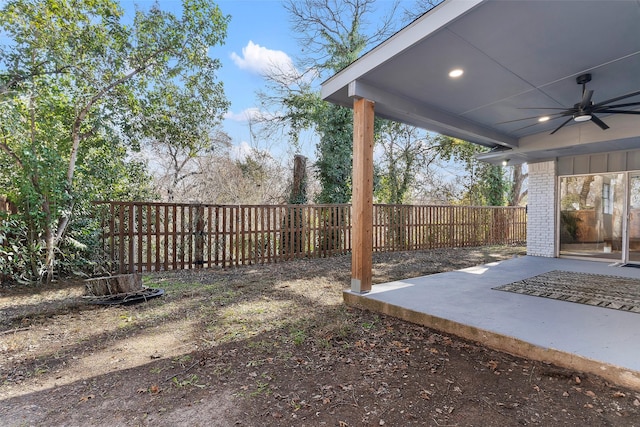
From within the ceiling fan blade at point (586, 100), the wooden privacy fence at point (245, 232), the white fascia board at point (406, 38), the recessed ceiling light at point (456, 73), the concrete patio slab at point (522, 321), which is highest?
the white fascia board at point (406, 38)

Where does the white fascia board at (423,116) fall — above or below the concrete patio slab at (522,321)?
above

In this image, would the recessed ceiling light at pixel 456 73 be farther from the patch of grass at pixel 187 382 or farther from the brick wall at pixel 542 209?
the brick wall at pixel 542 209

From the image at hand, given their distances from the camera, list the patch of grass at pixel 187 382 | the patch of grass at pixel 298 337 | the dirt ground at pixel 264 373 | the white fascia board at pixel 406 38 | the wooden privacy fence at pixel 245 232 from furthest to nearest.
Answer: the wooden privacy fence at pixel 245 232 < the patch of grass at pixel 298 337 < the white fascia board at pixel 406 38 < the patch of grass at pixel 187 382 < the dirt ground at pixel 264 373

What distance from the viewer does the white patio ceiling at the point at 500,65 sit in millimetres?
2699

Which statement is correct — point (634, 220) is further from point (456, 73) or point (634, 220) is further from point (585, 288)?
point (456, 73)

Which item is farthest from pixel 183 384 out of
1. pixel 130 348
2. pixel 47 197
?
pixel 47 197

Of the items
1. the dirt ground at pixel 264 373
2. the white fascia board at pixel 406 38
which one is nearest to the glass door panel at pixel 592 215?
the dirt ground at pixel 264 373

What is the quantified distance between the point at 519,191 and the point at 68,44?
1716cm

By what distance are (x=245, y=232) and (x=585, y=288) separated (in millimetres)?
5933

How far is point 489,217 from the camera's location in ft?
36.0

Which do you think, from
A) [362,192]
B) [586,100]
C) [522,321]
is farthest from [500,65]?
[522,321]

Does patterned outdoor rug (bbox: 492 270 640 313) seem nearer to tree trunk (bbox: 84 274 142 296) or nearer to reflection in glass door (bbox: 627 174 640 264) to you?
reflection in glass door (bbox: 627 174 640 264)

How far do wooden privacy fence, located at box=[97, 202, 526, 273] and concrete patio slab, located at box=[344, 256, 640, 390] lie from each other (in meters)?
3.46

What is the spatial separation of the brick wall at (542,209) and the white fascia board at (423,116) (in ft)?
5.18
